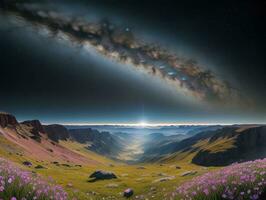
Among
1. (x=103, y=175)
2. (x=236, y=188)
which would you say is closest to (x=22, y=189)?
(x=236, y=188)

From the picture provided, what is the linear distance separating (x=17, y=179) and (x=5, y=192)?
1063 millimetres

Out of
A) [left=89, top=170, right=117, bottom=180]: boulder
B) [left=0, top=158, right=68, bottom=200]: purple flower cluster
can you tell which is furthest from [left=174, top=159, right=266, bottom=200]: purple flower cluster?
[left=89, top=170, right=117, bottom=180]: boulder

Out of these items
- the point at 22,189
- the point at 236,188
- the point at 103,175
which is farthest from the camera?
the point at 103,175

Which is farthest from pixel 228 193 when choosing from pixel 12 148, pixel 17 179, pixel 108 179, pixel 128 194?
pixel 12 148

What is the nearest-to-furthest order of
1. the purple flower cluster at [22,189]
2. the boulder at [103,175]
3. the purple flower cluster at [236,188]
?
the purple flower cluster at [22,189] < the purple flower cluster at [236,188] < the boulder at [103,175]

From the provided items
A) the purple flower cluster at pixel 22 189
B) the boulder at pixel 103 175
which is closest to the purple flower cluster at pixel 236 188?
the purple flower cluster at pixel 22 189

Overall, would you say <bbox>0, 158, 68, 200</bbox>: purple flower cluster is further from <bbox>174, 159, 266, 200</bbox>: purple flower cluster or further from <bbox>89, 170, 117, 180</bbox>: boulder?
<bbox>89, 170, 117, 180</bbox>: boulder

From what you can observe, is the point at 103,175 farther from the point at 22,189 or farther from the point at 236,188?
the point at 22,189

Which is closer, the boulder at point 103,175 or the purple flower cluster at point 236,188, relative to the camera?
the purple flower cluster at point 236,188

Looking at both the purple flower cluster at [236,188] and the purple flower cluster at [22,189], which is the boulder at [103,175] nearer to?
the purple flower cluster at [236,188]

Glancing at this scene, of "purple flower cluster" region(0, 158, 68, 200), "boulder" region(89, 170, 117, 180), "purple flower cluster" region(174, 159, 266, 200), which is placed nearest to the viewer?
"purple flower cluster" region(0, 158, 68, 200)

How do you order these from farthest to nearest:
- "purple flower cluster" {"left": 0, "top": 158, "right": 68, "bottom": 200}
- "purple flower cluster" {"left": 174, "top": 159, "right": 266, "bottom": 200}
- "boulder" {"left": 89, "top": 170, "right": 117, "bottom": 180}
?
"boulder" {"left": 89, "top": 170, "right": 117, "bottom": 180}, "purple flower cluster" {"left": 174, "top": 159, "right": 266, "bottom": 200}, "purple flower cluster" {"left": 0, "top": 158, "right": 68, "bottom": 200}

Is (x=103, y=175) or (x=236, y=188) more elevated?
(x=236, y=188)

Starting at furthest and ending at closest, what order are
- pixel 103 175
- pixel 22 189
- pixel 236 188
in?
pixel 103 175, pixel 236 188, pixel 22 189
